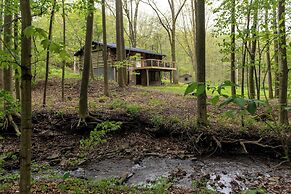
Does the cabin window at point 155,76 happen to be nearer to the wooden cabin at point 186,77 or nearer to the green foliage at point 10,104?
the wooden cabin at point 186,77

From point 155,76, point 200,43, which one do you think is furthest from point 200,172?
point 155,76

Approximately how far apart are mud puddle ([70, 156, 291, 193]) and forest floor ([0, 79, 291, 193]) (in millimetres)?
27

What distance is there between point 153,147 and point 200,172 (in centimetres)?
247

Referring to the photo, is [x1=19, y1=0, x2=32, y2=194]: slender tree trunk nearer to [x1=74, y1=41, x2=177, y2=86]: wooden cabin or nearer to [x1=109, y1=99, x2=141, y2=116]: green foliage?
[x1=109, y1=99, x2=141, y2=116]: green foliage

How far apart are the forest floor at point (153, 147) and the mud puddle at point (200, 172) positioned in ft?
0.09

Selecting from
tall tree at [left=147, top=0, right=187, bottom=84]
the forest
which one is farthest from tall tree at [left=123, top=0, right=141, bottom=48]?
the forest

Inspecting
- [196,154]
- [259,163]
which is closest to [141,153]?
[196,154]

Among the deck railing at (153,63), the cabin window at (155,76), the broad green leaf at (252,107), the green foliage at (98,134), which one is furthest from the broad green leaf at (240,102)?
the cabin window at (155,76)

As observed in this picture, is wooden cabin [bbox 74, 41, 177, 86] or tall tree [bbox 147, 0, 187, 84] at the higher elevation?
tall tree [bbox 147, 0, 187, 84]

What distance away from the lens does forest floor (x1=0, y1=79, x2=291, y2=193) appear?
5.70 metres

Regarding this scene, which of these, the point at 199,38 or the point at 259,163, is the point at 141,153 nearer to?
the point at 259,163

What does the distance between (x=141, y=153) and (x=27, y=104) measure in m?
6.67

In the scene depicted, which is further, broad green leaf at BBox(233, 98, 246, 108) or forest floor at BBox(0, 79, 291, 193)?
forest floor at BBox(0, 79, 291, 193)

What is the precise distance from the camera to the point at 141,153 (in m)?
8.10
